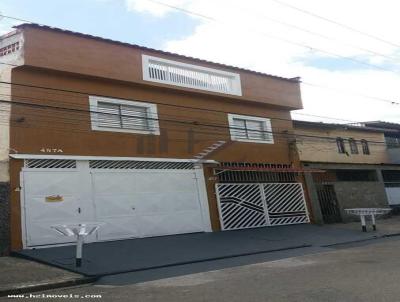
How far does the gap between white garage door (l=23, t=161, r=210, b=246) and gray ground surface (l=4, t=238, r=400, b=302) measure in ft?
16.9

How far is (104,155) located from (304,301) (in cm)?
951

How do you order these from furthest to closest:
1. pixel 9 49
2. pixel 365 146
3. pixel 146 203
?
pixel 365 146, pixel 146 203, pixel 9 49

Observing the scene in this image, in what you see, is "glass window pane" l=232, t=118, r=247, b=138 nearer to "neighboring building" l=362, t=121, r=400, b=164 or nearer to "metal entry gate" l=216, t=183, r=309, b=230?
"metal entry gate" l=216, t=183, r=309, b=230

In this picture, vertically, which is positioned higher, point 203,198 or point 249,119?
point 249,119

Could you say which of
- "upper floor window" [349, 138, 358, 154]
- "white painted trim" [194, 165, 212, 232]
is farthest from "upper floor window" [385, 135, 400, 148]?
"white painted trim" [194, 165, 212, 232]

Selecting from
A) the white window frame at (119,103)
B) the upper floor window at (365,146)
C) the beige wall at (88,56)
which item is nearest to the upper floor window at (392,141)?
the upper floor window at (365,146)

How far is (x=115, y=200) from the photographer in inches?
559

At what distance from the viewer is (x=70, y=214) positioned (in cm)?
1313

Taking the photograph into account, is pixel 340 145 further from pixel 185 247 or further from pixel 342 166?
pixel 185 247

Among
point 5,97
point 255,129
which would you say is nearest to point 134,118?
point 5,97

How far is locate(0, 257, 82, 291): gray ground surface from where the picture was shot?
8.12m

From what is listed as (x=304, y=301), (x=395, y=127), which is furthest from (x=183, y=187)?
(x=395, y=127)

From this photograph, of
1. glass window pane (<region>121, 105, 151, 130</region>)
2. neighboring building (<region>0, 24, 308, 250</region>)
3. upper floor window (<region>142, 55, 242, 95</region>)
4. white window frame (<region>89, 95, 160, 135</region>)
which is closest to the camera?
neighboring building (<region>0, 24, 308, 250</region>)

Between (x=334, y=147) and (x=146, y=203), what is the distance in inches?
576
